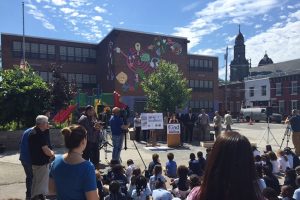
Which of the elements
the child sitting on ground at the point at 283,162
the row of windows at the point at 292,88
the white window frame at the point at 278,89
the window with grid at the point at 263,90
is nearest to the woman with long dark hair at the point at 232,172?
the child sitting on ground at the point at 283,162

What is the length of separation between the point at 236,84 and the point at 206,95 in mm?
14913

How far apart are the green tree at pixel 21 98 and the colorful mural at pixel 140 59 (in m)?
27.2

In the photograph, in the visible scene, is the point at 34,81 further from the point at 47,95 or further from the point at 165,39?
the point at 165,39

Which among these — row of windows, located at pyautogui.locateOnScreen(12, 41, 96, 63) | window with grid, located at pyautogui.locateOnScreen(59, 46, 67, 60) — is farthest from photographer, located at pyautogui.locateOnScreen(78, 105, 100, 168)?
window with grid, located at pyautogui.locateOnScreen(59, 46, 67, 60)

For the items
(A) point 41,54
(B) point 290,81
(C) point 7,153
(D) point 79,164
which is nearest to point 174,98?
(A) point 41,54

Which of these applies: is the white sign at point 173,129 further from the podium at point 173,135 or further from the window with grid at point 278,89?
the window with grid at point 278,89

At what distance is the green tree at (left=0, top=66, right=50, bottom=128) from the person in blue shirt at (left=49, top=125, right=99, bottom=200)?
15.0 meters

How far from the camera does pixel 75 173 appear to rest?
13.0ft

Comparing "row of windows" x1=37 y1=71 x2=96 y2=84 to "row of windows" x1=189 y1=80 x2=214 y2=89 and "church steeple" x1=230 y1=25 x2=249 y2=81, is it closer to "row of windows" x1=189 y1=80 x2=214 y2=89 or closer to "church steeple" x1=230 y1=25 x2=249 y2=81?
"row of windows" x1=189 y1=80 x2=214 y2=89

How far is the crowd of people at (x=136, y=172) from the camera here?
6.86 feet

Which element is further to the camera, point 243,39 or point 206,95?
point 243,39

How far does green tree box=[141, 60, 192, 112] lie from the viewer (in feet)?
121

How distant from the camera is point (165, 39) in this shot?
50.8 m

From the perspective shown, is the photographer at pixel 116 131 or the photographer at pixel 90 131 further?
the photographer at pixel 116 131
